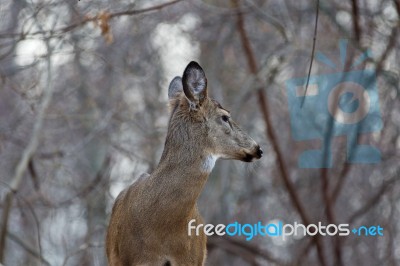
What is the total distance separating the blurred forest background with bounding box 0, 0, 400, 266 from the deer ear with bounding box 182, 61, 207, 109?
4.74 m

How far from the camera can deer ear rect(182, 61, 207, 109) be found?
765cm

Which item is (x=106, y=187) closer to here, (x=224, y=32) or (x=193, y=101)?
(x=224, y=32)

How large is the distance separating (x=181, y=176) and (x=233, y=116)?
26.9 feet

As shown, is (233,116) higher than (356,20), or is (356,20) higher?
(356,20)

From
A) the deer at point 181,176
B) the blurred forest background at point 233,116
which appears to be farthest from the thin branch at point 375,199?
the deer at point 181,176

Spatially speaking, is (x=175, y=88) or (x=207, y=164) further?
(x=175, y=88)

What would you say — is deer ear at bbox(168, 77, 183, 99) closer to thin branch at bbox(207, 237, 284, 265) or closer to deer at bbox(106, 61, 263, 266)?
deer at bbox(106, 61, 263, 266)

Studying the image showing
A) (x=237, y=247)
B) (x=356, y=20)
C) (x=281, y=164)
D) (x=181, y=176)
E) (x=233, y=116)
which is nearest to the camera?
(x=181, y=176)

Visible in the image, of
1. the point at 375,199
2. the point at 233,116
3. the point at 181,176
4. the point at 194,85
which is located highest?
the point at 194,85

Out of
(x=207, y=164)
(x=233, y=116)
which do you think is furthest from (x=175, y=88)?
(x=233, y=116)

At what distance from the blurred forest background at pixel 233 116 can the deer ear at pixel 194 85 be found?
4739 mm

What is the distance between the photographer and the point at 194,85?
25.7 ft

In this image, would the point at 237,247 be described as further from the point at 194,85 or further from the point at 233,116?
the point at 194,85

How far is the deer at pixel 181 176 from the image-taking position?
25.6 ft
